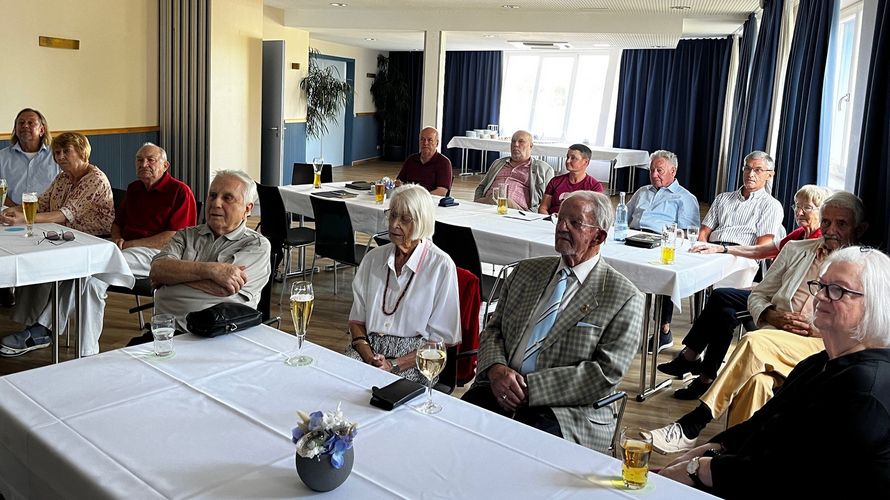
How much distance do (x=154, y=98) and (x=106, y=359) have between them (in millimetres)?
7281

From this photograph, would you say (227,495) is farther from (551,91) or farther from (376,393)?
(551,91)

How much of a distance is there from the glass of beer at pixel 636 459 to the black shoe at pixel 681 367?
9.58ft

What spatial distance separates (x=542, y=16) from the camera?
10469 millimetres

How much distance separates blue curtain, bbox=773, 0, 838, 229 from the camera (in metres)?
5.48

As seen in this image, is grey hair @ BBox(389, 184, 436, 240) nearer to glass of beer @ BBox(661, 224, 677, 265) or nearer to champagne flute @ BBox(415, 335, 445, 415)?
champagne flute @ BBox(415, 335, 445, 415)

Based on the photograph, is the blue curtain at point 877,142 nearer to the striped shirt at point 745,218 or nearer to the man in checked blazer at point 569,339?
the striped shirt at point 745,218

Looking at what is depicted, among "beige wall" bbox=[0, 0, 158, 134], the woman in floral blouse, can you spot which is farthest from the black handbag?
"beige wall" bbox=[0, 0, 158, 134]

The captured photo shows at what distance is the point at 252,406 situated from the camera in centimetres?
205

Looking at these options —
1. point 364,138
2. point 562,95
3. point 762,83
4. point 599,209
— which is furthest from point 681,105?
point 599,209

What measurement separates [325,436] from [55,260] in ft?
8.76

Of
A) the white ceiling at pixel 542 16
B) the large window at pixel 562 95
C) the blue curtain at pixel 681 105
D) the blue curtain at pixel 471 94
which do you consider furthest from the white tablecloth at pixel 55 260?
the blue curtain at pixel 471 94

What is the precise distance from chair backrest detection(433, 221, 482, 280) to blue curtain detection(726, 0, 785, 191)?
15.0 ft

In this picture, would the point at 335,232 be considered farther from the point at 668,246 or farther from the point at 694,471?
the point at 694,471

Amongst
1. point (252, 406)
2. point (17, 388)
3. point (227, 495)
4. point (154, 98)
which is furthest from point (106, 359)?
point (154, 98)
